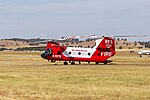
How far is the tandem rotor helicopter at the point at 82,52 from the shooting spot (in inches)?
2594

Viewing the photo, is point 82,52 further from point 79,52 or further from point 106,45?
point 106,45

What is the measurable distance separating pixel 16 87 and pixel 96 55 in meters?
39.7

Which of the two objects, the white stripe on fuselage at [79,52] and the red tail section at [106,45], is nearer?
the white stripe on fuselage at [79,52]

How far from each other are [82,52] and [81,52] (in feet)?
0.55

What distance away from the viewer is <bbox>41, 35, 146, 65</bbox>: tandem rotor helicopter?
6588 centimetres

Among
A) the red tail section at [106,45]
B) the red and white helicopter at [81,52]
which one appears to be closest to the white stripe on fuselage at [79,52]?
the red and white helicopter at [81,52]

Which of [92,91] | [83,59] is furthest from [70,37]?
[92,91]

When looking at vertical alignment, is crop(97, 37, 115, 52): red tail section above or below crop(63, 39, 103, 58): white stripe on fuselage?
above

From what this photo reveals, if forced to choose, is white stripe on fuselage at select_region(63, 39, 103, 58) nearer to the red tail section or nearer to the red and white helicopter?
the red and white helicopter

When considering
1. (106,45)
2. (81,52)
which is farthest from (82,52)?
(106,45)

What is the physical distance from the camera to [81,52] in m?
66.9

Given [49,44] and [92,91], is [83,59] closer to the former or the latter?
[49,44]

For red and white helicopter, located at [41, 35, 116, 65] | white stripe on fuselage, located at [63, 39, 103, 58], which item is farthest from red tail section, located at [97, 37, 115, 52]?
white stripe on fuselage, located at [63, 39, 103, 58]

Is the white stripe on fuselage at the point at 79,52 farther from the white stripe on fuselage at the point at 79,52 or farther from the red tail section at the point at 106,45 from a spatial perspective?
the red tail section at the point at 106,45
